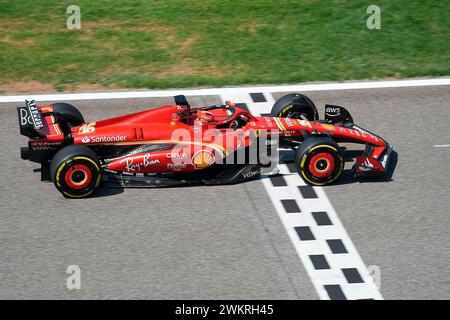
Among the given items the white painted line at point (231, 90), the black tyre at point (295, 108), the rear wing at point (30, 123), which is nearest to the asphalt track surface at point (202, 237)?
the rear wing at point (30, 123)

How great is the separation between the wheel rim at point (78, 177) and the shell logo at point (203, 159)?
1.41 m

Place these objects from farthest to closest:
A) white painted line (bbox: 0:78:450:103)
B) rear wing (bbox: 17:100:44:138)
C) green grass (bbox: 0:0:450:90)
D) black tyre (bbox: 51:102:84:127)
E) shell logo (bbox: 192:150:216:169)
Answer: green grass (bbox: 0:0:450:90), white painted line (bbox: 0:78:450:103), black tyre (bbox: 51:102:84:127), shell logo (bbox: 192:150:216:169), rear wing (bbox: 17:100:44:138)

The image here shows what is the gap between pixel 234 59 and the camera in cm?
1567

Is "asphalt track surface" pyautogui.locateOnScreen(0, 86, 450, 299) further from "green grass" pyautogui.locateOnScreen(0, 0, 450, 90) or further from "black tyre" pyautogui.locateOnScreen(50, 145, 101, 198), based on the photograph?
"green grass" pyautogui.locateOnScreen(0, 0, 450, 90)

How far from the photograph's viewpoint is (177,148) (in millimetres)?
11211

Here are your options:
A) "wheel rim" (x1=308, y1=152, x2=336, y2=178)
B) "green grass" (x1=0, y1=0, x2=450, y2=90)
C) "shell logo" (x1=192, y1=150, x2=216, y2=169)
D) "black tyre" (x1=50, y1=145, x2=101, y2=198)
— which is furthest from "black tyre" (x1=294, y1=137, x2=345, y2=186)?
"green grass" (x1=0, y1=0, x2=450, y2=90)

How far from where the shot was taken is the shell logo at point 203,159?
11234 mm

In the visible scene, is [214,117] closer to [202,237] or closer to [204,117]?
[204,117]

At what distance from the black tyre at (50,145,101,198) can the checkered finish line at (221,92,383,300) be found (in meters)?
2.40

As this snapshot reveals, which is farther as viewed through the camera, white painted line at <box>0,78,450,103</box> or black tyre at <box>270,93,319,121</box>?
white painted line at <box>0,78,450,103</box>

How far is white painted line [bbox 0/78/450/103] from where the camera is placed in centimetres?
1434

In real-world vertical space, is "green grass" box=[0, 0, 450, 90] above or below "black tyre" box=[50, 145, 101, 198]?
above

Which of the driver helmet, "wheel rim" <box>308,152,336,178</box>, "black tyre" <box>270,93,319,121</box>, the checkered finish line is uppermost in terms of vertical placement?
the driver helmet

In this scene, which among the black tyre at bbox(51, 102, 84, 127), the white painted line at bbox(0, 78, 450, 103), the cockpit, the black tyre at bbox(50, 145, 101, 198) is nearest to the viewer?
the black tyre at bbox(50, 145, 101, 198)
